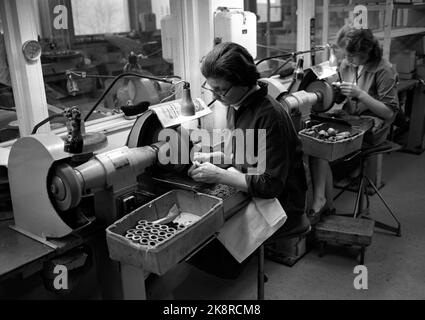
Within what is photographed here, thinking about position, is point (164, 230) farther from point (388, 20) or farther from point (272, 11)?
point (272, 11)

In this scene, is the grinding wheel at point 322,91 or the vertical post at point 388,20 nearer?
the grinding wheel at point 322,91

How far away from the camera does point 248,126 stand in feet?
4.86

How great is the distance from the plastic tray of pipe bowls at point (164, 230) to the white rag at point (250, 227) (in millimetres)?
141

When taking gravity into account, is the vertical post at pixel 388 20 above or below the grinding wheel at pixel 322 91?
above

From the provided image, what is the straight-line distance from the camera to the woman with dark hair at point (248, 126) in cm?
141

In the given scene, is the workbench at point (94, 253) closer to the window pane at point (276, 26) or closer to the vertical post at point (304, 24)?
the vertical post at point (304, 24)

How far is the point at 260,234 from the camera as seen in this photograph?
4.78ft

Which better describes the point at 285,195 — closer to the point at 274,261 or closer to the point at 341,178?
the point at 274,261

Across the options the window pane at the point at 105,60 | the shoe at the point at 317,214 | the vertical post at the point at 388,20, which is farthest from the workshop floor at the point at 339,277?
the vertical post at the point at 388,20

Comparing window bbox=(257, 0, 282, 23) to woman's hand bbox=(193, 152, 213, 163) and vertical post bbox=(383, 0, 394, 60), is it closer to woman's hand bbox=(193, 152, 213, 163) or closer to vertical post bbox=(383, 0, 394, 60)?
vertical post bbox=(383, 0, 394, 60)

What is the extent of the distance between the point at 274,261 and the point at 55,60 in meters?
1.61

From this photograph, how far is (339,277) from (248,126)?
1.20 metres
